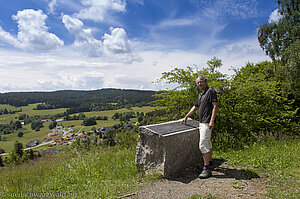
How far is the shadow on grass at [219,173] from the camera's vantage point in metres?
4.14

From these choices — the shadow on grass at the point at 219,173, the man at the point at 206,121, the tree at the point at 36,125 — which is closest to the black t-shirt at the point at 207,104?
the man at the point at 206,121

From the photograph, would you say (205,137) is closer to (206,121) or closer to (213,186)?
(206,121)

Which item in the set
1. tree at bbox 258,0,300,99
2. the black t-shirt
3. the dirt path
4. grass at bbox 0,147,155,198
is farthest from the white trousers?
tree at bbox 258,0,300,99

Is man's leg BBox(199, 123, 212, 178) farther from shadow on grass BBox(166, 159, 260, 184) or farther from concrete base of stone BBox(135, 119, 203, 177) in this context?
concrete base of stone BBox(135, 119, 203, 177)

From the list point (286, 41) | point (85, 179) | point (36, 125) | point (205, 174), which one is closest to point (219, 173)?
point (205, 174)

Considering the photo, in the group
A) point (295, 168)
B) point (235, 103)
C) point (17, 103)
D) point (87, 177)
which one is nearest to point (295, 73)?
point (235, 103)

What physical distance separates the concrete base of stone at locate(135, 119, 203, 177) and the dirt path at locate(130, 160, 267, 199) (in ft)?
0.82

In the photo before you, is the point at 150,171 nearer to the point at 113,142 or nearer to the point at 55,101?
the point at 113,142

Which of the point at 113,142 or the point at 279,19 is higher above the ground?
the point at 279,19

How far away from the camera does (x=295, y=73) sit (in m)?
10.6

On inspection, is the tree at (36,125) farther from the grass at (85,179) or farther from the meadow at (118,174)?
the meadow at (118,174)

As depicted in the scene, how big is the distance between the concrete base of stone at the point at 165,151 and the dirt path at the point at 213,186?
25 centimetres

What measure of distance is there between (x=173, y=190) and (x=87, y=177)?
A: 2301 millimetres

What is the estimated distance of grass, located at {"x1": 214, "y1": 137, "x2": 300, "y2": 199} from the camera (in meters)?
3.45
